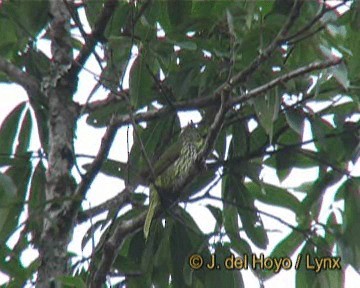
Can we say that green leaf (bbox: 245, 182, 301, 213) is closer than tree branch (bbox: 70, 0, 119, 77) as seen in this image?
No

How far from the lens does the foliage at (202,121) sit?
2.69 m

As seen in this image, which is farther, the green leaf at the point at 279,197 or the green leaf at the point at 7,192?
the green leaf at the point at 279,197

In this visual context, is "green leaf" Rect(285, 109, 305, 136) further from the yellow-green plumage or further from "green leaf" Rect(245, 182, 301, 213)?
the yellow-green plumage

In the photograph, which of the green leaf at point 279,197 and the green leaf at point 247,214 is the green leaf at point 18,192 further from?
the green leaf at point 279,197

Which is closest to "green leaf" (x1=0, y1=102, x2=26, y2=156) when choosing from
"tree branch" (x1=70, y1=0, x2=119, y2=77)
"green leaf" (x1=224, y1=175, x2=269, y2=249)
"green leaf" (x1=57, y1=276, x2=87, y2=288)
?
"tree branch" (x1=70, y1=0, x2=119, y2=77)

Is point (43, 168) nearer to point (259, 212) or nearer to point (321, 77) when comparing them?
point (259, 212)

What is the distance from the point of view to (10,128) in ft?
10.8

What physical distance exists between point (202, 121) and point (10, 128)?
75 cm

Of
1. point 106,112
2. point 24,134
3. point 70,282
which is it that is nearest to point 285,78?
point 106,112

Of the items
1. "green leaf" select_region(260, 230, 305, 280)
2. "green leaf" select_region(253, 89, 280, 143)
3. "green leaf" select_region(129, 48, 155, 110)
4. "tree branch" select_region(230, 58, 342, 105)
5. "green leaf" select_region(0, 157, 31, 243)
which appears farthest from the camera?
"green leaf" select_region(260, 230, 305, 280)

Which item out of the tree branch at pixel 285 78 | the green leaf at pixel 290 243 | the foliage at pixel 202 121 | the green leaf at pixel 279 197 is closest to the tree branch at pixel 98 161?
the foliage at pixel 202 121

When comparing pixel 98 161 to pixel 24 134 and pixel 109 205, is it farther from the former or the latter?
pixel 24 134

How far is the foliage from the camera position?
2.69 metres

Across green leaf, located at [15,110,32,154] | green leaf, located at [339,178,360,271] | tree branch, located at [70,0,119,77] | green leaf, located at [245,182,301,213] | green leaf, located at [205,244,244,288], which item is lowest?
green leaf, located at [205,244,244,288]
